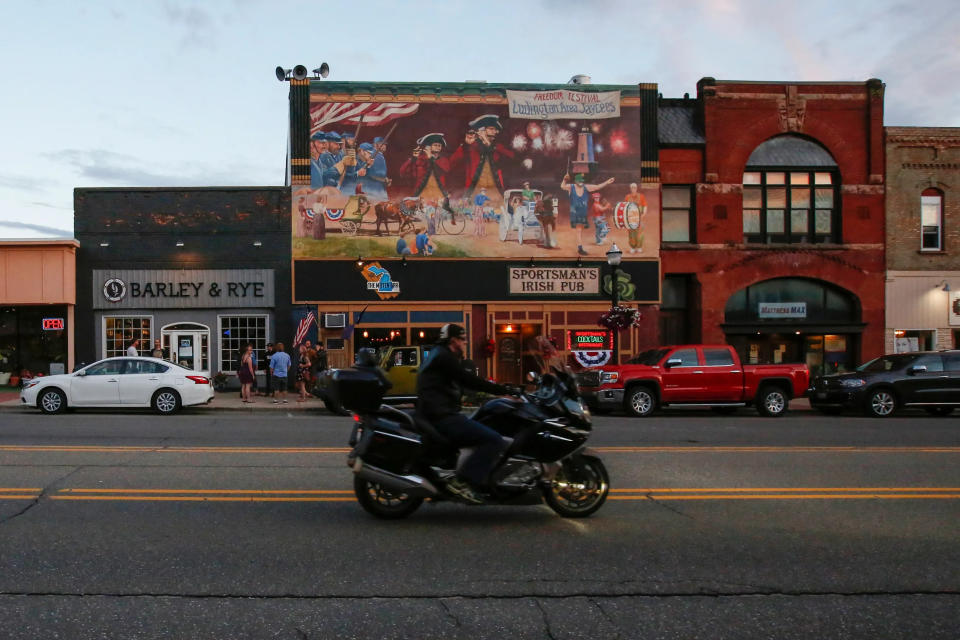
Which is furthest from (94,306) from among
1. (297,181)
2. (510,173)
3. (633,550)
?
(633,550)

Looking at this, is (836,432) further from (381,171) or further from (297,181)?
(297,181)

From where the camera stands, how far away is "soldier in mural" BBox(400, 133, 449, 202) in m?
24.7

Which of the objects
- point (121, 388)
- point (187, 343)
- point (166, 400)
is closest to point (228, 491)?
point (166, 400)

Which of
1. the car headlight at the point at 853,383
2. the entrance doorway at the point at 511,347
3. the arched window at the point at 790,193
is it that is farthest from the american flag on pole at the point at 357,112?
the car headlight at the point at 853,383

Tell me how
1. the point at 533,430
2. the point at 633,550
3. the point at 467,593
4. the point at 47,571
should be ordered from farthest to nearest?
1. the point at 533,430
2. the point at 633,550
3. the point at 47,571
4. the point at 467,593

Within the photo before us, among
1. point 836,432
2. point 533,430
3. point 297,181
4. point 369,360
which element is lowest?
point 836,432

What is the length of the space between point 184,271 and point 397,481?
20.1 m

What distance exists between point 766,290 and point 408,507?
72.1 feet

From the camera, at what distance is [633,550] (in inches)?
230

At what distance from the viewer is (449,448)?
21.4ft

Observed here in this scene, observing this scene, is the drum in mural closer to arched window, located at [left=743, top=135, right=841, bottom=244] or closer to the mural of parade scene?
the mural of parade scene

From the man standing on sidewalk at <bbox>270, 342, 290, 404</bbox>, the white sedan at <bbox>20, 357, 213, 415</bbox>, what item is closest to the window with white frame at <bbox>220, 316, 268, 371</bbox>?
the man standing on sidewalk at <bbox>270, 342, 290, 404</bbox>

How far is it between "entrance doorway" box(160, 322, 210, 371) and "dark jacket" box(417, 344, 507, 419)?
19.7 metres

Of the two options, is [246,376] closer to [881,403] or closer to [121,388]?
[121,388]
